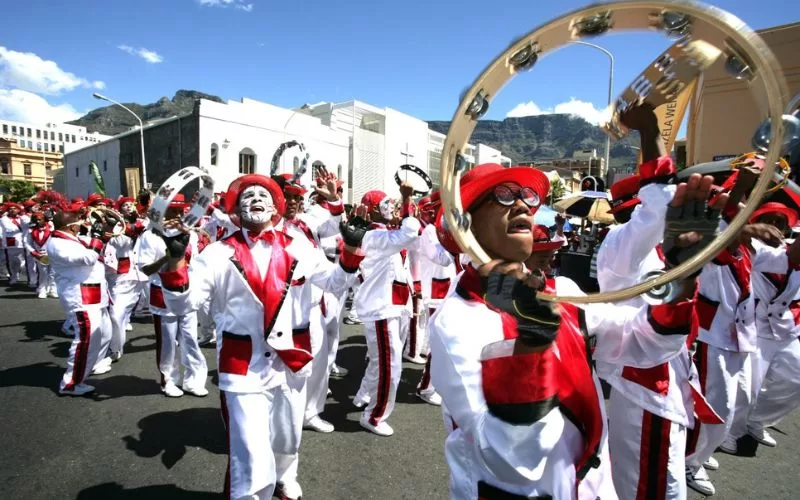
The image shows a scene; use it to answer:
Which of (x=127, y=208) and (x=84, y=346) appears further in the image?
(x=127, y=208)

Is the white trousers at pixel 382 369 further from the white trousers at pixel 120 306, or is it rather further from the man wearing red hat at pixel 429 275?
the white trousers at pixel 120 306

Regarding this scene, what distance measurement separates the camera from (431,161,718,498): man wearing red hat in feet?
3.85

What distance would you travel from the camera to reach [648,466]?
2404 mm

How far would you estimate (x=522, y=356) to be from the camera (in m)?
1.18

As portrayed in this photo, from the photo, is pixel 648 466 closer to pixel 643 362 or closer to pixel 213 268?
pixel 643 362

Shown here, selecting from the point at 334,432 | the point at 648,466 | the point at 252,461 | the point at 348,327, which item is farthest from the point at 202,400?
the point at 648,466

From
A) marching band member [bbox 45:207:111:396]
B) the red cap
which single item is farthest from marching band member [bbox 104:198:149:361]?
the red cap

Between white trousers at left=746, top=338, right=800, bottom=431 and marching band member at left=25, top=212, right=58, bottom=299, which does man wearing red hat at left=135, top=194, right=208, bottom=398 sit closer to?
white trousers at left=746, top=338, right=800, bottom=431

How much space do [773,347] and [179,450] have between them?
19.6 feet

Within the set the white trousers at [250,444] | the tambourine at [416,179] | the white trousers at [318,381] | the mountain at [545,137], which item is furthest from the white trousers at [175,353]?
the mountain at [545,137]

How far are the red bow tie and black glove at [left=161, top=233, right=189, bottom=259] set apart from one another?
0.44 m

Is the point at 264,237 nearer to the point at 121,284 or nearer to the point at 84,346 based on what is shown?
the point at 84,346

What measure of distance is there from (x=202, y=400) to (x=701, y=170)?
18.6 ft

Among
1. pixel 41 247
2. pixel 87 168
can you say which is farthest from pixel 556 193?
pixel 87 168
